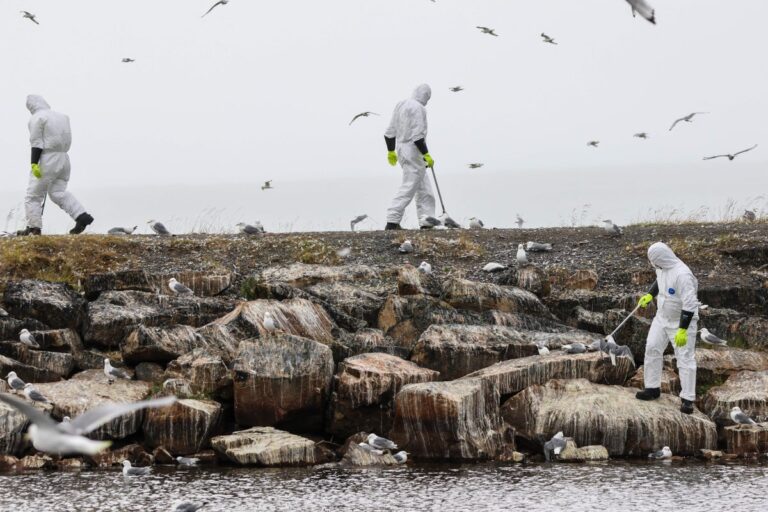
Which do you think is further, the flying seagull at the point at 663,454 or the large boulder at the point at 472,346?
the large boulder at the point at 472,346

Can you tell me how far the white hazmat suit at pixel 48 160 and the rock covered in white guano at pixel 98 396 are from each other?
772cm

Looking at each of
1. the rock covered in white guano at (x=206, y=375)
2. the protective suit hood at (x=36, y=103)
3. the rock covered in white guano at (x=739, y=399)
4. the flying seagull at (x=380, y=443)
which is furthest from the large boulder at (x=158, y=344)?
the protective suit hood at (x=36, y=103)

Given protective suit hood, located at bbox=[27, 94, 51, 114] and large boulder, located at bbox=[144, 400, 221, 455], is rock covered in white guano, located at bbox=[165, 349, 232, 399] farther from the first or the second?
protective suit hood, located at bbox=[27, 94, 51, 114]

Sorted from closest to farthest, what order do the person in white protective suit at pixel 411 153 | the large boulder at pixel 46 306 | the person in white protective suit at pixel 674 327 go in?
the person in white protective suit at pixel 674 327, the large boulder at pixel 46 306, the person in white protective suit at pixel 411 153

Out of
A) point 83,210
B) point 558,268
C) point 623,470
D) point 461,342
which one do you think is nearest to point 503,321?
point 461,342

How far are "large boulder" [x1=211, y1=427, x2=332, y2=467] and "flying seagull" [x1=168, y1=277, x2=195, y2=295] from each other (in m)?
4.88

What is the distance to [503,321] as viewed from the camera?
22219mm

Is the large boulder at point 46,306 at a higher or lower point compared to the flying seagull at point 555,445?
higher

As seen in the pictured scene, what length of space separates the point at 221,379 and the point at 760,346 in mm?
9239

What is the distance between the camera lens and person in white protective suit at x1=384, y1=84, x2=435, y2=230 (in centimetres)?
2736

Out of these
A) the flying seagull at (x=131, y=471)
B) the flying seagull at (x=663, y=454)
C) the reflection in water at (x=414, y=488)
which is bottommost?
the reflection in water at (x=414, y=488)

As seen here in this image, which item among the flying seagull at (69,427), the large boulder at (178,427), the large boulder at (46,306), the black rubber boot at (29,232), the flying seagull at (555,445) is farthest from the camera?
the black rubber boot at (29,232)

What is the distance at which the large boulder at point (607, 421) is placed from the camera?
62.1 ft

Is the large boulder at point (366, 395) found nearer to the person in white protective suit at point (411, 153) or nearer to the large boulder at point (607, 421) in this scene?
the large boulder at point (607, 421)
